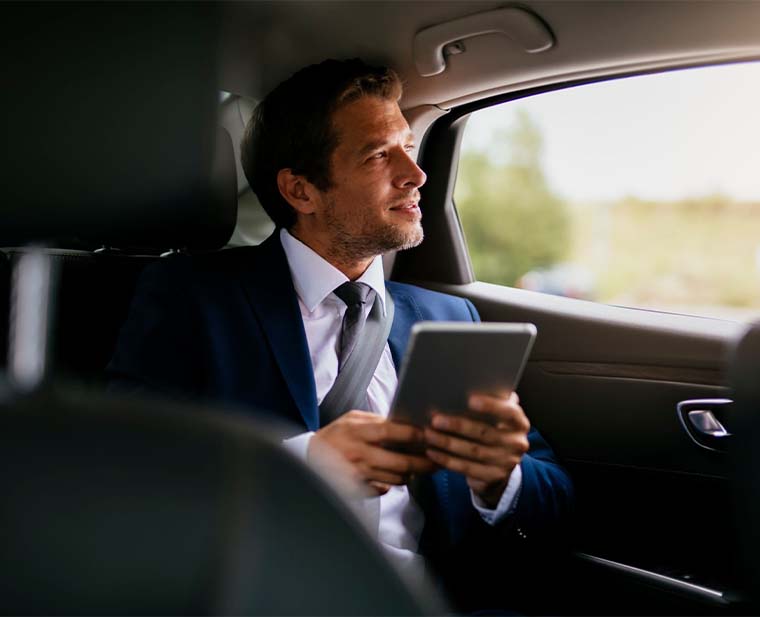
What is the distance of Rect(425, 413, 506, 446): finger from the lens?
1.41m

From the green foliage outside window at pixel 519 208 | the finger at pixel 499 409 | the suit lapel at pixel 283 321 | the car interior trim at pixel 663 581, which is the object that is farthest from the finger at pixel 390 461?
the green foliage outside window at pixel 519 208

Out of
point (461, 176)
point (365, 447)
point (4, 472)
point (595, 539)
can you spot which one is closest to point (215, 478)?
point (4, 472)

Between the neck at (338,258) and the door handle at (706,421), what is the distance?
2.72 ft

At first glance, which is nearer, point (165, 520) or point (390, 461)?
point (165, 520)

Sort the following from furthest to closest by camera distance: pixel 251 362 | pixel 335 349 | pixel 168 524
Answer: pixel 335 349 → pixel 251 362 → pixel 168 524

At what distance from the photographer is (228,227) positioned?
2.05 m

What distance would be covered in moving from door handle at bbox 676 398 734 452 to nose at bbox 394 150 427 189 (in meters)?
0.82

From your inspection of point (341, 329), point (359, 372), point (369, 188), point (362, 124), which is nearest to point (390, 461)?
point (359, 372)

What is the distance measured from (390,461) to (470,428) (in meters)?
0.14

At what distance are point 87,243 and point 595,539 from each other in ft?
4.98

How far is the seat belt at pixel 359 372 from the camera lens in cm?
180

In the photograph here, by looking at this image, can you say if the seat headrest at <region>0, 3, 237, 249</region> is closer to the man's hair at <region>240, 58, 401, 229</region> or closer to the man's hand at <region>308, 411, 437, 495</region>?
the man's hand at <region>308, 411, 437, 495</region>

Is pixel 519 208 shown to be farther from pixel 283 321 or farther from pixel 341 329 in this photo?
pixel 283 321

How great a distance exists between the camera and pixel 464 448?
1.44 metres
